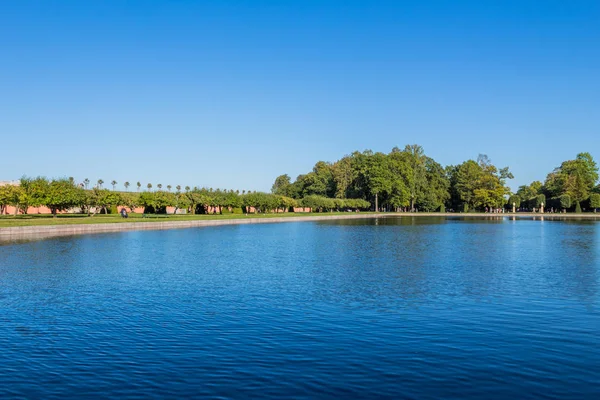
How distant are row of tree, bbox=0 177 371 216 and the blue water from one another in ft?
145

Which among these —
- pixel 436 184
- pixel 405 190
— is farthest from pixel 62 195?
pixel 436 184

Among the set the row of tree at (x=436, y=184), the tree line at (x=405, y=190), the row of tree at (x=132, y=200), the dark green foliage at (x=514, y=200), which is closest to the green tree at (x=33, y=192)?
the row of tree at (x=132, y=200)

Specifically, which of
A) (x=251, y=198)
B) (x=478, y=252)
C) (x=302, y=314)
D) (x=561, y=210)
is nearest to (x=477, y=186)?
(x=561, y=210)

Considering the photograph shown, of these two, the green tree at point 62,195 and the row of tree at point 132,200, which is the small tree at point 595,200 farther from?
the green tree at point 62,195

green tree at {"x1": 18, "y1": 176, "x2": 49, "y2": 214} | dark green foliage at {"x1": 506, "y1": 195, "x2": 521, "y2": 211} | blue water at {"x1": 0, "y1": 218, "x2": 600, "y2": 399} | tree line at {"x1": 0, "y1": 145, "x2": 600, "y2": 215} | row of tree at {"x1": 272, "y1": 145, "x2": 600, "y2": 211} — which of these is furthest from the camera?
dark green foliage at {"x1": 506, "y1": 195, "x2": 521, "y2": 211}

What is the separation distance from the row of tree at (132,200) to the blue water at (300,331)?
44065 mm

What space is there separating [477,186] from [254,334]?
117888 mm

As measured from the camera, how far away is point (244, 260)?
26.4 meters

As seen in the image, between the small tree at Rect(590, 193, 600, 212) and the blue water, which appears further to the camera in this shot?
the small tree at Rect(590, 193, 600, 212)

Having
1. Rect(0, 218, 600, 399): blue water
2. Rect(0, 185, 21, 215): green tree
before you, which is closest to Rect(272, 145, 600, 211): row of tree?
Rect(0, 185, 21, 215): green tree

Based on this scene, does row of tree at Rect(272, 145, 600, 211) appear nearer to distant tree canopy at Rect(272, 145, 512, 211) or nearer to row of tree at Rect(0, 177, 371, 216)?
distant tree canopy at Rect(272, 145, 512, 211)

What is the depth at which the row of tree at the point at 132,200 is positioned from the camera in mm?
63031

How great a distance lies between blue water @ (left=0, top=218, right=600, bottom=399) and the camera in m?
8.76

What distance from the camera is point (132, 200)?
300 ft
